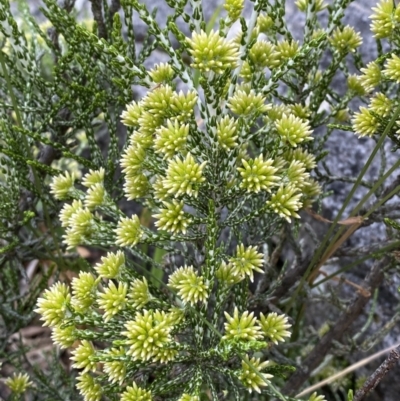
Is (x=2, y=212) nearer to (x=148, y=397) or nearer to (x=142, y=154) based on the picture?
(x=142, y=154)

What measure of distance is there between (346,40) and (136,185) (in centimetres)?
69

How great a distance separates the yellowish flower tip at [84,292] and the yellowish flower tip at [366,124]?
71cm

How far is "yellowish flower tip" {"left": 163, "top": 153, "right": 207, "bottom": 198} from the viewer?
3.50 feet

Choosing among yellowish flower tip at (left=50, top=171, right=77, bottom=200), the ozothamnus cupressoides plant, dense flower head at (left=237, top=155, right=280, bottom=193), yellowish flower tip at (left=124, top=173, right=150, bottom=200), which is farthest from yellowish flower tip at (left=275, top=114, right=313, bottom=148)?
yellowish flower tip at (left=50, top=171, right=77, bottom=200)

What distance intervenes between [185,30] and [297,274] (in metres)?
1.92

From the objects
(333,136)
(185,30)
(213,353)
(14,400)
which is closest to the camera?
(213,353)

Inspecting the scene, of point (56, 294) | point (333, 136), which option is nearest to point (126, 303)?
point (56, 294)

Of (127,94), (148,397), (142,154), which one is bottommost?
(148,397)

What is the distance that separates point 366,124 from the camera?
1.25 metres

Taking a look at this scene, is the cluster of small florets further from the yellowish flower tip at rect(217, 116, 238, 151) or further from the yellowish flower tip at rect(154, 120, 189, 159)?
Answer: the yellowish flower tip at rect(154, 120, 189, 159)

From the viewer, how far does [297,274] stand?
5.27 ft

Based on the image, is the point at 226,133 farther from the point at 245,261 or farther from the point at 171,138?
Result: the point at 245,261

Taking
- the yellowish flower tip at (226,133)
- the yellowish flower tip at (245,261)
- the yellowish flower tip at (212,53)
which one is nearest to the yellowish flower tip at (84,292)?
the yellowish flower tip at (245,261)

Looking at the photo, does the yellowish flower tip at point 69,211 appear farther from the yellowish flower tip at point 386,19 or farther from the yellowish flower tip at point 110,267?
the yellowish flower tip at point 386,19
